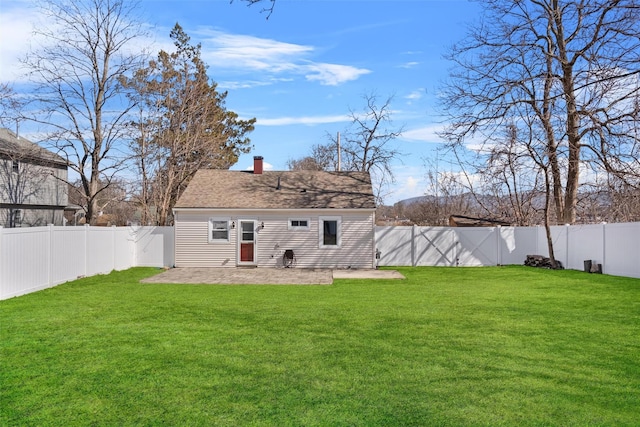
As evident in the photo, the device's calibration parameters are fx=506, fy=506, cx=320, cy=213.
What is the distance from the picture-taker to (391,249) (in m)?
22.1

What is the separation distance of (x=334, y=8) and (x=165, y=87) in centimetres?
2511

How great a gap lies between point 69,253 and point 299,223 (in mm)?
8874

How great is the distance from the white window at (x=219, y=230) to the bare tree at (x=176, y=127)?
26.1ft

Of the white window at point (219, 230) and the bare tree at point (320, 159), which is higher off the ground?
the bare tree at point (320, 159)

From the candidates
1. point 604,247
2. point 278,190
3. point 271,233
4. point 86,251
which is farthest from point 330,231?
point 604,247

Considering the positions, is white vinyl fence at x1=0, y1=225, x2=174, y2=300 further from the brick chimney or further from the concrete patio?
the brick chimney

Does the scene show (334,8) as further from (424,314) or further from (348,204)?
(348,204)

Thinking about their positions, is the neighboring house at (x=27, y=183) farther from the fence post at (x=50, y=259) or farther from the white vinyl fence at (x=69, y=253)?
the fence post at (x=50, y=259)

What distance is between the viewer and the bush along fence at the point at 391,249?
12367 mm

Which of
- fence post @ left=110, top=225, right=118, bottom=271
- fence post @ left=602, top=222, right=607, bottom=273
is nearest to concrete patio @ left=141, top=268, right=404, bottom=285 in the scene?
fence post @ left=110, top=225, right=118, bottom=271

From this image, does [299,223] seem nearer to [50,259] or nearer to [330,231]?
[330,231]

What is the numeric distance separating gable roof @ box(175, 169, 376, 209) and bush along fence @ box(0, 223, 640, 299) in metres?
1.87

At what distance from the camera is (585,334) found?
788cm


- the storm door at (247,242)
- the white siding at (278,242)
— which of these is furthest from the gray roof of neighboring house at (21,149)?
the storm door at (247,242)
